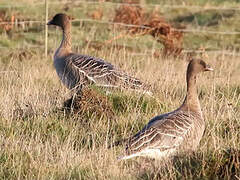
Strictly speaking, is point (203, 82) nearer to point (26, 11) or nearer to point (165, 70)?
point (165, 70)

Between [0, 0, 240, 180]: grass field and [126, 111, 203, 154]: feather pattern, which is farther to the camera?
[126, 111, 203, 154]: feather pattern

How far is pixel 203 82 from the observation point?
9906 mm

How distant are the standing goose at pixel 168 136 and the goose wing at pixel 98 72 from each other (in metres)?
2.78

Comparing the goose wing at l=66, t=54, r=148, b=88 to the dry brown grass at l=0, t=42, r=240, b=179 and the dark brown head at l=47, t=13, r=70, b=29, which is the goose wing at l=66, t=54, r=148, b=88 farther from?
the dark brown head at l=47, t=13, r=70, b=29

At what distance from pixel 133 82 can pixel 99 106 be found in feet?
4.33

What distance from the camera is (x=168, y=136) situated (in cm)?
602

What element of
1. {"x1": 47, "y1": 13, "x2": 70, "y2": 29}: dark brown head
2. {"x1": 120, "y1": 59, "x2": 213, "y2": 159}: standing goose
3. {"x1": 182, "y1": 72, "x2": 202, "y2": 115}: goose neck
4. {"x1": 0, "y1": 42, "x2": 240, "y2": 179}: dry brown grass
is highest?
{"x1": 47, "y1": 13, "x2": 70, "y2": 29}: dark brown head

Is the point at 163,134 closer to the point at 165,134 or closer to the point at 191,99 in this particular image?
the point at 165,134

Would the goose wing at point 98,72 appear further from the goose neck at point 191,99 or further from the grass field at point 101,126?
the goose neck at point 191,99

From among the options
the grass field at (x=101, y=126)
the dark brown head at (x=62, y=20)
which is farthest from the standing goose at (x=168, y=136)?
the dark brown head at (x=62, y=20)

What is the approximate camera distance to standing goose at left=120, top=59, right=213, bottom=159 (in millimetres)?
5809

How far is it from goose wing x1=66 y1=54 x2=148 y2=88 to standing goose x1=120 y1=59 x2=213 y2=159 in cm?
278

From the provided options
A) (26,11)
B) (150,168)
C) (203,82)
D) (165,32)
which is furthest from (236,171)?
(26,11)

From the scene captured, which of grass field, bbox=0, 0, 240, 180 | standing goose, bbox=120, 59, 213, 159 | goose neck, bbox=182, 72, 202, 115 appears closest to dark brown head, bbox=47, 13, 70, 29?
grass field, bbox=0, 0, 240, 180
